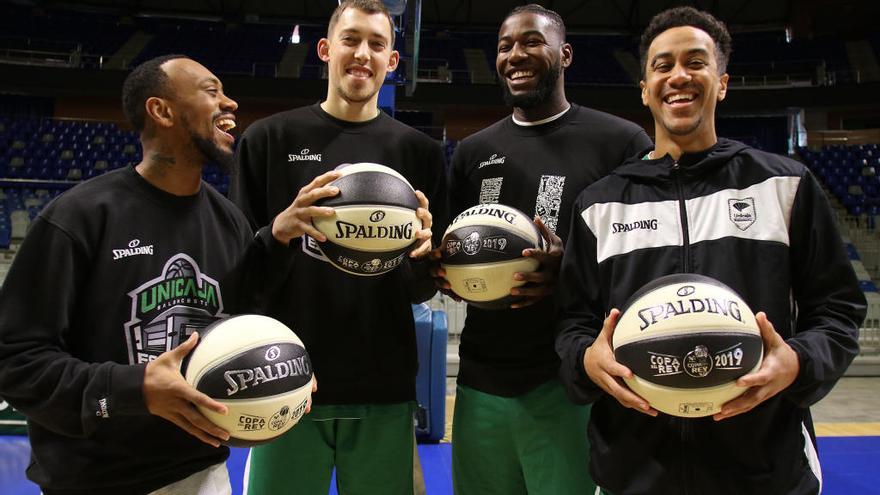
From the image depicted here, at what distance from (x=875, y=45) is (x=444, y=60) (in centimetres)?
1263

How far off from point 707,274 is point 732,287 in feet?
0.23

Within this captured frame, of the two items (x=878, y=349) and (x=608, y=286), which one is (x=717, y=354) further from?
(x=878, y=349)

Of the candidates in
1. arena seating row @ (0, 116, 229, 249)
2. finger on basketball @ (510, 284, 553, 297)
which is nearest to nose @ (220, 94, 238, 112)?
finger on basketball @ (510, 284, 553, 297)

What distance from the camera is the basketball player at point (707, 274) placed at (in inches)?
62.7

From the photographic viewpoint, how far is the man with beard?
219 cm

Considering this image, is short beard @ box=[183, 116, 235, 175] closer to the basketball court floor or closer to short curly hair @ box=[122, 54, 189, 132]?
short curly hair @ box=[122, 54, 189, 132]

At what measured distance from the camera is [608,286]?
1832 millimetres

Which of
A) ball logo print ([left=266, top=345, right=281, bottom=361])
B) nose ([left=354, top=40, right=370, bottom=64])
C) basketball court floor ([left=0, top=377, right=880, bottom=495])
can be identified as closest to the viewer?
ball logo print ([left=266, top=345, right=281, bottom=361])

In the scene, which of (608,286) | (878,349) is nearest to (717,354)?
(608,286)

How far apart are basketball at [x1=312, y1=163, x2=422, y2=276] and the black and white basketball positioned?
2.50 feet

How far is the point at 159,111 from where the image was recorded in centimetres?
198

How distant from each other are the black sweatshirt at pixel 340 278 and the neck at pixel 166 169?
34 centimetres

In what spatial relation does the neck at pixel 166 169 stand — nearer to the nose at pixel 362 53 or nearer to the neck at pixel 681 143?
the nose at pixel 362 53

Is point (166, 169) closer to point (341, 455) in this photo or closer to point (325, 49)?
point (325, 49)
